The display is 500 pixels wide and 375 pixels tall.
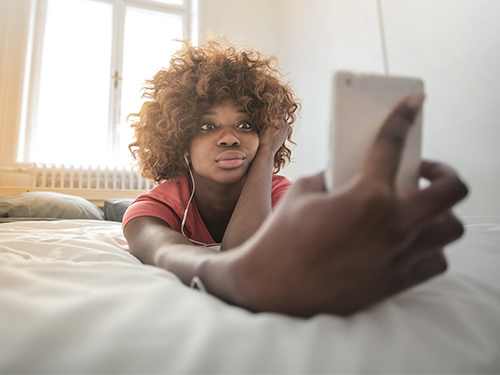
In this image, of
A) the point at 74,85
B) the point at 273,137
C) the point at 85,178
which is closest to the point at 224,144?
the point at 273,137

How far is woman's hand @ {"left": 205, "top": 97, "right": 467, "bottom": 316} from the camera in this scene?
8.7 inches

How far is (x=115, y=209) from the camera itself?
1.84m

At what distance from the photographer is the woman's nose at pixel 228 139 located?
2.24 ft

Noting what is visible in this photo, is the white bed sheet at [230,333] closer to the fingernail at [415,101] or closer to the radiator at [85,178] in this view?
the fingernail at [415,101]

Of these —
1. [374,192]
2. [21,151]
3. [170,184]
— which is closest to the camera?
[374,192]

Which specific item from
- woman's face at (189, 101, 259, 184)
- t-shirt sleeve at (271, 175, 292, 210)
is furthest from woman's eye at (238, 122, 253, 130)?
t-shirt sleeve at (271, 175, 292, 210)

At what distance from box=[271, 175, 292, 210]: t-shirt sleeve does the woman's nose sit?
0.16m

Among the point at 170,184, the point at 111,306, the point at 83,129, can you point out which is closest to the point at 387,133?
the point at 111,306

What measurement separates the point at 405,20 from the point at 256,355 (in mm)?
451

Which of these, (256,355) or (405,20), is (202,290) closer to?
(256,355)

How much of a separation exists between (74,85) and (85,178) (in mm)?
803

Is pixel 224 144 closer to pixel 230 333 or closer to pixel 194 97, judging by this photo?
pixel 194 97

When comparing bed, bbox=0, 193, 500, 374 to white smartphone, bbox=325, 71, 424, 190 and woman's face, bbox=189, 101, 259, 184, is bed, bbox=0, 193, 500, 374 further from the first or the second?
woman's face, bbox=189, 101, 259, 184

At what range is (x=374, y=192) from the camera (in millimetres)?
212
